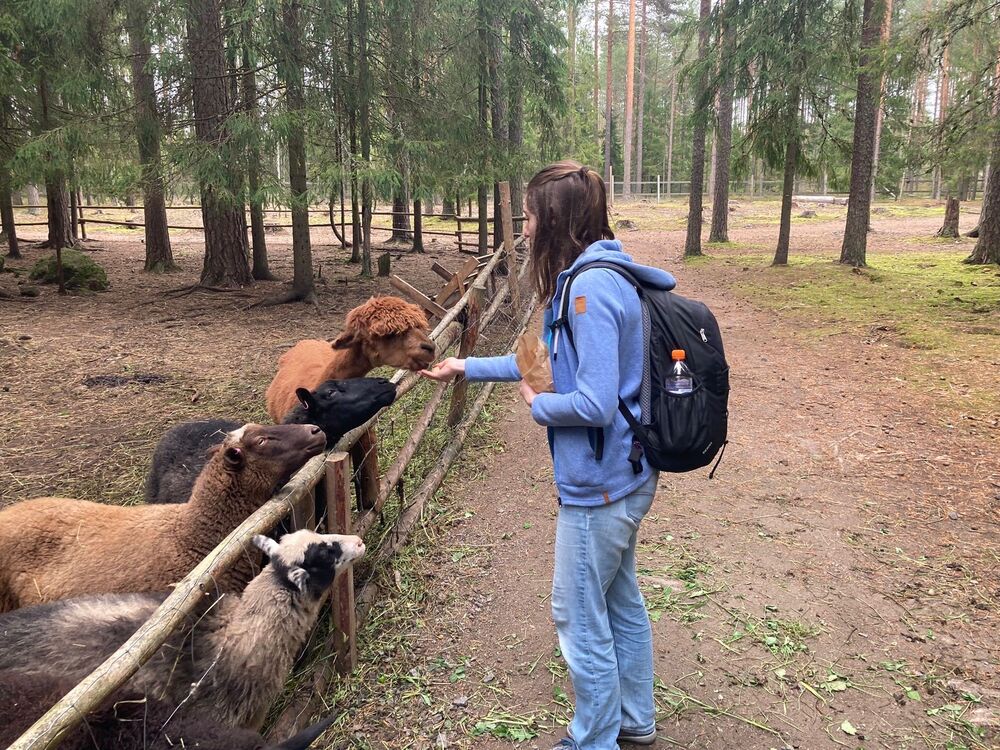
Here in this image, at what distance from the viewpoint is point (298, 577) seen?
280 centimetres

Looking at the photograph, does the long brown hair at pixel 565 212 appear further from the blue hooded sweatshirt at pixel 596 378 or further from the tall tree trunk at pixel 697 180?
the tall tree trunk at pixel 697 180

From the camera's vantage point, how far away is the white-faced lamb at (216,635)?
2447 mm

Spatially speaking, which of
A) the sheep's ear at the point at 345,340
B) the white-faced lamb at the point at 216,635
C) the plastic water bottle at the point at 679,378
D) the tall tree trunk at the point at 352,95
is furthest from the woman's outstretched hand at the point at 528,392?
the tall tree trunk at the point at 352,95

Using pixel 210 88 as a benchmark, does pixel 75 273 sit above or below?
below

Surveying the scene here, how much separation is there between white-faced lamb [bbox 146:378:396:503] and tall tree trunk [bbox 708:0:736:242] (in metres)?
16.5

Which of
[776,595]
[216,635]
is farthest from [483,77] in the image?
[216,635]

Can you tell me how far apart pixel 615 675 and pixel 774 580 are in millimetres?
2127

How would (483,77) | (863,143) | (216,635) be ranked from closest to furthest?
(216,635) → (483,77) → (863,143)

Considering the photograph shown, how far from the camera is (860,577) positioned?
14.1 ft

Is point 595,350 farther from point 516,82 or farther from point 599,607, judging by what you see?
point 516,82

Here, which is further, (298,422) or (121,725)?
(298,422)

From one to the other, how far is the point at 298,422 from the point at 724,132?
2279 centimetres

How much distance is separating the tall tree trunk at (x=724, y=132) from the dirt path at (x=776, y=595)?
1309cm

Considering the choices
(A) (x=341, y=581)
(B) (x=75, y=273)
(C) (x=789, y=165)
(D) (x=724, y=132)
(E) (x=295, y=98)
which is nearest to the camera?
(A) (x=341, y=581)
